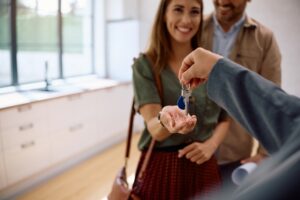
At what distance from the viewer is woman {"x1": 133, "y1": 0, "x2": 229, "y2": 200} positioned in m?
1.01

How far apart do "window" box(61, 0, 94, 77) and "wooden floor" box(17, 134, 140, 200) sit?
1.15m

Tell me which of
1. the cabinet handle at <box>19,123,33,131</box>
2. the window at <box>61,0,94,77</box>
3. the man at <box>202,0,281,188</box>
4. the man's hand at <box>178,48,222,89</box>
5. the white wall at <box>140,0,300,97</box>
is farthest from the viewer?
the window at <box>61,0,94,77</box>

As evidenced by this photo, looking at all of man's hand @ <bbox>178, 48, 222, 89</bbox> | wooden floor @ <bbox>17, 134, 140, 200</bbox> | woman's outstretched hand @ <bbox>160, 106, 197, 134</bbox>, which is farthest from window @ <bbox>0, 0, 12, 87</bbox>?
man's hand @ <bbox>178, 48, 222, 89</bbox>

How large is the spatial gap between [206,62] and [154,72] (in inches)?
21.3

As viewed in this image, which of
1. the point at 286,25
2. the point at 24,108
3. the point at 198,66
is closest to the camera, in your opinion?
the point at 198,66

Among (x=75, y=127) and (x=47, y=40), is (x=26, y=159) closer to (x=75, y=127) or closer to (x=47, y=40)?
(x=75, y=127)

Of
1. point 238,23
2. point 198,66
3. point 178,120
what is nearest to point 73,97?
point 238,23

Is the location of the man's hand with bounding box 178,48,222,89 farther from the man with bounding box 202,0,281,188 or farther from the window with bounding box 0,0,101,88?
the window with bounding box 0,0,101,88

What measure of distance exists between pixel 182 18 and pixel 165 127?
411mm

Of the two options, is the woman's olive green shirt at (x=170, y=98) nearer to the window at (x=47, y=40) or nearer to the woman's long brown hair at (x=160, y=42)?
the woman's long brown hair at (x=160, y=42)

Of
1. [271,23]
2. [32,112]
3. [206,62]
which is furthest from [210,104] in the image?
[271,23]

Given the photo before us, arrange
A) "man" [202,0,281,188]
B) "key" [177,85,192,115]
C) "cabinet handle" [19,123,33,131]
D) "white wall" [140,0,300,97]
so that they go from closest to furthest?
1. "key" [177,85,192,115]
2. "man" [202,0,281,188]
3. "cabinet handle" [19,123,33,131]
4. "white wall" [140,0,300,97]

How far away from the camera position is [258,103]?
0.37 metres

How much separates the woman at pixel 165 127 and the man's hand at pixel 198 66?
13.2 inches
